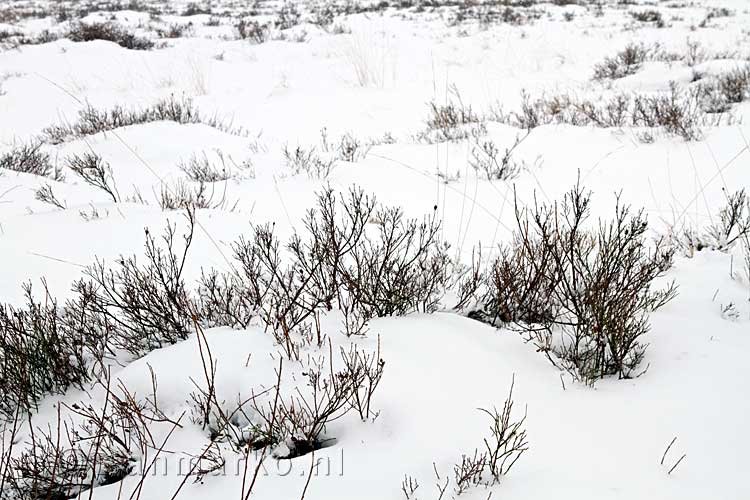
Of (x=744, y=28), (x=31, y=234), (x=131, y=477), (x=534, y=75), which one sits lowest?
(x=131, y=477)

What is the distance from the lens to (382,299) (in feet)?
7.40

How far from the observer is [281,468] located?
4.90 feet

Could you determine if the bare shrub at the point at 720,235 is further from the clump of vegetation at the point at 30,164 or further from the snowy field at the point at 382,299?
the clump of vegetation at the point at 30,164

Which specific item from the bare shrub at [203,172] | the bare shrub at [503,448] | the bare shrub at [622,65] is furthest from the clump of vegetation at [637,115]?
the bare shrub at [503,448]

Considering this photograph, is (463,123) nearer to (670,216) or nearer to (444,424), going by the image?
(670,216)

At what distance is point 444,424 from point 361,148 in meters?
4.86

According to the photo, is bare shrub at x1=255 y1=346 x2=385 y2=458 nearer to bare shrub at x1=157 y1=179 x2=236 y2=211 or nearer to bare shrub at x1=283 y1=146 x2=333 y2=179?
bare shrub at x1=157 y1=179 x2=236 y2=211

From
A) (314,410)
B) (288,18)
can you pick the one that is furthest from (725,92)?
(288,18)

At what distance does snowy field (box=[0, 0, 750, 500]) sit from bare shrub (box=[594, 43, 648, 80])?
53 cm

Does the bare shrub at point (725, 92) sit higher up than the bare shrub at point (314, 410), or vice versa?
the bare shrub at point (725, 92)

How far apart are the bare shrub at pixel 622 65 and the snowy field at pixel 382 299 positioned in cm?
53


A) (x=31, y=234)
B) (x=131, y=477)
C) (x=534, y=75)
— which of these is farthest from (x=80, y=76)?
(x=131, y=477)

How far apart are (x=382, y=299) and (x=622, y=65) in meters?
9.68

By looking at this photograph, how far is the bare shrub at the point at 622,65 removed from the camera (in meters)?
9.09
